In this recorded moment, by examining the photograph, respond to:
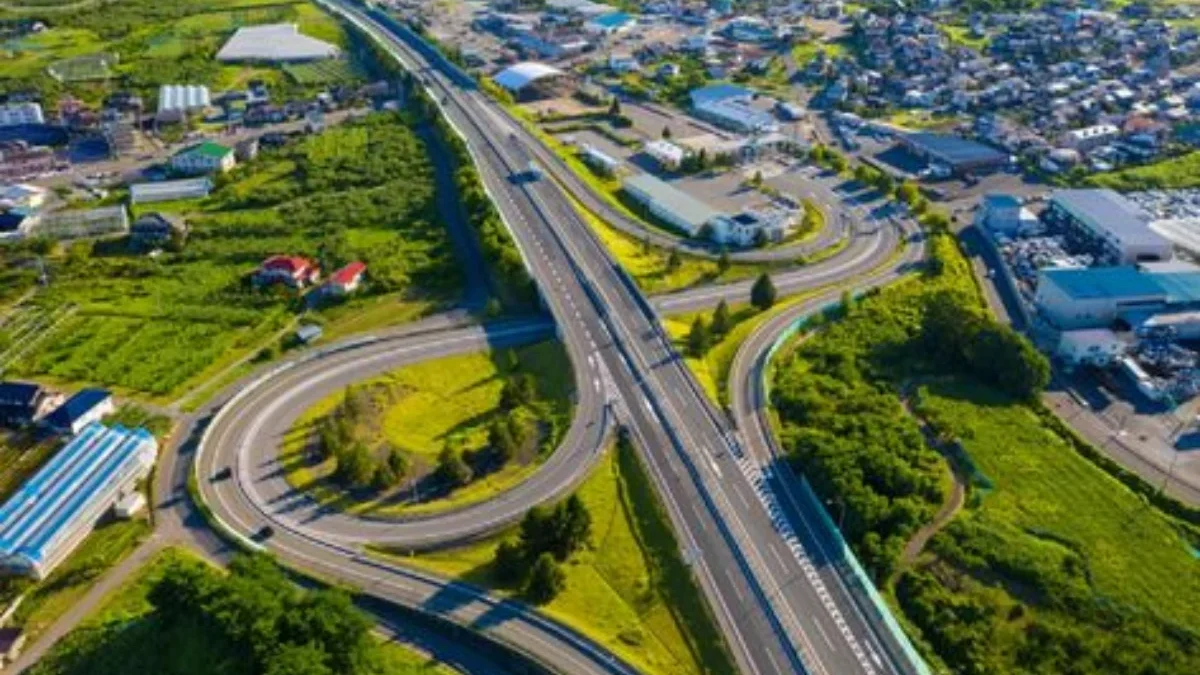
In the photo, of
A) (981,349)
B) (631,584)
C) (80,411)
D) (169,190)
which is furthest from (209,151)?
(981,349)

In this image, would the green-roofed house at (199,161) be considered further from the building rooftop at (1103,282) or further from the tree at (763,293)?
the building rooftop at (1103,282)

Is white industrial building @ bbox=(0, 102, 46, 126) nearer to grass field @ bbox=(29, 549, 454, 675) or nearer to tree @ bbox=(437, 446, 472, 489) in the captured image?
grass field @ bbox=(29, 549, 454, 675)

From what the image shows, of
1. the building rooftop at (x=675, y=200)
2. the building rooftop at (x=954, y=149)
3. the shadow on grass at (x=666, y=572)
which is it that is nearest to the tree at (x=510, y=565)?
the shadow on grass at (x=666, y=572)

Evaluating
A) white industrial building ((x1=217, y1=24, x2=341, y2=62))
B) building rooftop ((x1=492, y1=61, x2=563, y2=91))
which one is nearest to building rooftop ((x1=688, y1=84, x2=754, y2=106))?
building rooftop ((x1=492, y1=61, x2=563, y2=91))

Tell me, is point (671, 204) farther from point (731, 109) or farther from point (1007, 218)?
point (731, 109)

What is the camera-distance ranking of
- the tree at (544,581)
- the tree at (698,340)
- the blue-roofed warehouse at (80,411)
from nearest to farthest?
the tree at (544,581), the blue-roofed warehouse at (80,411), the tree at (698,340)

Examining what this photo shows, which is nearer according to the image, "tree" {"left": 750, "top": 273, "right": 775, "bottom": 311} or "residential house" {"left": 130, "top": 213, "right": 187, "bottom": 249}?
"tree" {"left": 750, "top": 273, "right": 775, "bottom": 311}
